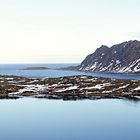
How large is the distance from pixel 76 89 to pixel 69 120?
63.0m

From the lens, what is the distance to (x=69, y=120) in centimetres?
8331

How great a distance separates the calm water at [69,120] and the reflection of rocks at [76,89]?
11.7m

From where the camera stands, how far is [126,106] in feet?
347

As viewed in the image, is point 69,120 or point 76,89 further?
point 76,89

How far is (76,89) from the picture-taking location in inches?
5753

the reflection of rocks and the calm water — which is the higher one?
the reflection of rocks

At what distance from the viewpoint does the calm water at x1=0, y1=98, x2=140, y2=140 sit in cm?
6681

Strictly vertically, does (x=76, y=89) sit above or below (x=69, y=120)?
above

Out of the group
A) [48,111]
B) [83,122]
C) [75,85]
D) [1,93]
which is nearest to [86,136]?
[83,122]

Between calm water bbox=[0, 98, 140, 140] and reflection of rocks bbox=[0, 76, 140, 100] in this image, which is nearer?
calm water bbox=[0, 98, 140, 140]

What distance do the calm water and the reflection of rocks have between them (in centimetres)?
1166

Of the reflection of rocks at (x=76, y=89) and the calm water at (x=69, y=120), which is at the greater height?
the reflection of rocks at (x=76, y=89)

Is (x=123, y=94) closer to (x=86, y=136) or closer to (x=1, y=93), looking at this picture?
(x=1, y=93)

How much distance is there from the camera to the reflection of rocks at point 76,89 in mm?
130625
